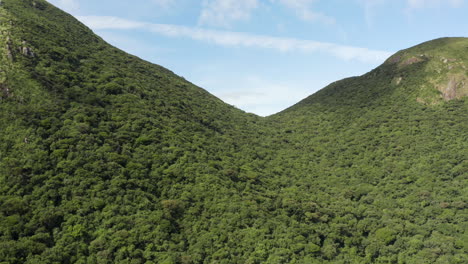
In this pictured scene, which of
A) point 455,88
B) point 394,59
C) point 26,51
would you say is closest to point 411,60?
point 394,59

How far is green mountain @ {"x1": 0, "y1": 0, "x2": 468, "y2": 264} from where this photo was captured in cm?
3950

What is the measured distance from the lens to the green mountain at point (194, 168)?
3950 cm

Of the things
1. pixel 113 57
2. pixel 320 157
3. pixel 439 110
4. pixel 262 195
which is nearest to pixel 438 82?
pixel 439 110

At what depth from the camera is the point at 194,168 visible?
54438 mm

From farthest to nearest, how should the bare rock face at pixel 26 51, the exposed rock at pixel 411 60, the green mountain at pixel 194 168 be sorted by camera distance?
1. the exposed rock at pixel 411 60
2. the bare rock face at pixel 26 51
3. the green mountain at pixel 194 168

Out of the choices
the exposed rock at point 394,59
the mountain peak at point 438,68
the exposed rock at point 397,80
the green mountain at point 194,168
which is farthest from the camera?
the exposed rock at point 394,59

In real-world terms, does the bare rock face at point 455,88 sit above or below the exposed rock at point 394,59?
below

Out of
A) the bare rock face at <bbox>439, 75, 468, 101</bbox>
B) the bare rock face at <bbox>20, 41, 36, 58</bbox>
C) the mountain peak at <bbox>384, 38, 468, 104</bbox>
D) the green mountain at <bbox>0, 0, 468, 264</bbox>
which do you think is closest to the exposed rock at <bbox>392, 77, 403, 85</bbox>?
the mountain peak at <bbox>384, 38, 468, 104</bbox>

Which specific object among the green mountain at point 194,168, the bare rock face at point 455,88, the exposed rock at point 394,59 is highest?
the exposed rock at point 394,59

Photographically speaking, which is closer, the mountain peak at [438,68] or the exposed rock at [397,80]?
the mountain peak at [438,68]

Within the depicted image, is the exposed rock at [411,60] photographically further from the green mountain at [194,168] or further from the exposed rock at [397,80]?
the exposed rock at [397,80]

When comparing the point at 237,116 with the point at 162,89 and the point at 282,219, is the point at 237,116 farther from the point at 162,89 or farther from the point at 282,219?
the point at 282,219

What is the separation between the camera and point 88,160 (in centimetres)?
4597

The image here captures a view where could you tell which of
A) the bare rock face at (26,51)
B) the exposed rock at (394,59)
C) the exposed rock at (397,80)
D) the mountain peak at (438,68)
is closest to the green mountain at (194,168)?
the bare rock face at (26,51)
